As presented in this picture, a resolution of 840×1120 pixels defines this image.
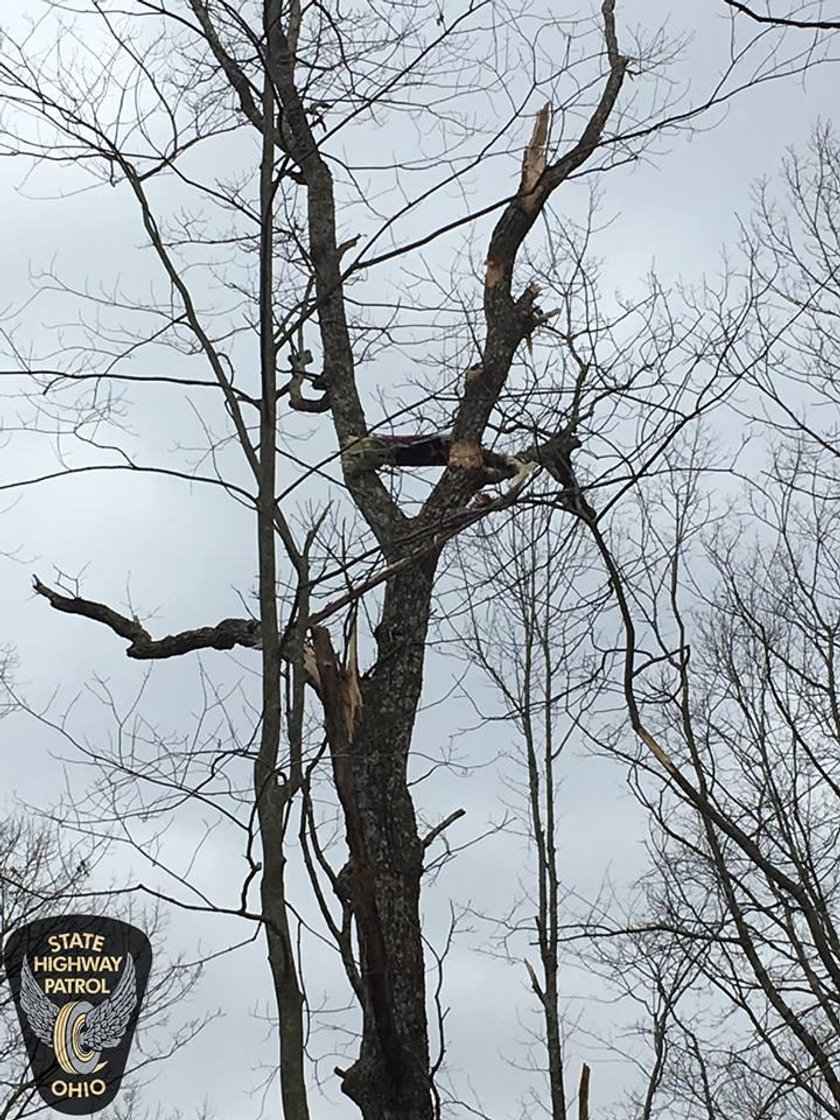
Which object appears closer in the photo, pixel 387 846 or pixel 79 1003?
pixel 387 846

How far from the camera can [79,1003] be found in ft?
48.3

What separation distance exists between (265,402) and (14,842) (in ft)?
42.8

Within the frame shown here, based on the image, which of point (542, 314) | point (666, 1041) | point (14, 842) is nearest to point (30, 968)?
point (14, 842)

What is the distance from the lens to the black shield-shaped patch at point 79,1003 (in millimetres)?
14656

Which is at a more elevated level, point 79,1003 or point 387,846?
point 79,1003

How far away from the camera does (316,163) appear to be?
23.5 feet

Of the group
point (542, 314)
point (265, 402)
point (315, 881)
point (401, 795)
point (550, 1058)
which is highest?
point (542, 314)

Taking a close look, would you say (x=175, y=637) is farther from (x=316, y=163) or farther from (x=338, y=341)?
(x=316, y=163)

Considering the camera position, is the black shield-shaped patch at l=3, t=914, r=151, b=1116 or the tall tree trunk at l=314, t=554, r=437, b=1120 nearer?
the tall tree trunk at l=314, t=554, r=437, b=1120

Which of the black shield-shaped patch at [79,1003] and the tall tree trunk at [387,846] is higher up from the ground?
the black shield-shaped patch at [79,1003]

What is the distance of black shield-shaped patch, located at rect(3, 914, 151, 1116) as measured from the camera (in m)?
14.7

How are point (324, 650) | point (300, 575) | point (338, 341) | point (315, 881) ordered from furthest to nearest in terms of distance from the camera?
point (338, 341) < point (315, 881) < point (324, 650) < point (300, 575)

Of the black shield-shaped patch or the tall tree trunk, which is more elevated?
the black shield-shaped patch

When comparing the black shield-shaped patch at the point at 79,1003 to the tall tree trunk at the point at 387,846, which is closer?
the tall tree trunk at the point at 387,846
